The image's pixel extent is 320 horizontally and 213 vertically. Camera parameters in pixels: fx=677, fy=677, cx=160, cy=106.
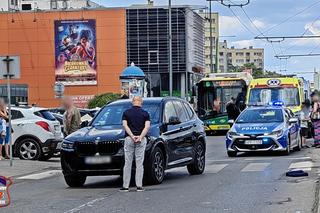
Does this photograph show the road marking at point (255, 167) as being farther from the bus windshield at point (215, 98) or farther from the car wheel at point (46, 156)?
the bus windshield at point (215, 98)

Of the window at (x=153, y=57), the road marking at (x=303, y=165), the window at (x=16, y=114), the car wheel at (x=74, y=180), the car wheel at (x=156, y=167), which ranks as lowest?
the road marking at (x=303, y=165)

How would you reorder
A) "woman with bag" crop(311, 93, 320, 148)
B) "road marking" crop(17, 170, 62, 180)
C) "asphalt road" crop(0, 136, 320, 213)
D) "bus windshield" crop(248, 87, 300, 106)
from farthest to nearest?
"bus windshield" crop(248, 87, 300, 106), "woman with bag" crop(311, 93, 320, 148), "road marking" crop(17, 170, 62, 180), "asphalt road" crop(0, 136, 320, 213)

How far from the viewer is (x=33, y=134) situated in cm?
1947

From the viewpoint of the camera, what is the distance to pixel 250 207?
10.0 meters

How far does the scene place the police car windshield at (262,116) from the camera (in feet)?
68.3

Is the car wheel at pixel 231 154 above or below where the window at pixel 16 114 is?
below

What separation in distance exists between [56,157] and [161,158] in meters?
9.84

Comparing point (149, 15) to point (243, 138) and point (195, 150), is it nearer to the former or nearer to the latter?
point (243, 138)

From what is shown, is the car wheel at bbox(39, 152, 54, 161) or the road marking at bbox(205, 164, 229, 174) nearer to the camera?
the road marking at bbox(205, 164, 229, 174)

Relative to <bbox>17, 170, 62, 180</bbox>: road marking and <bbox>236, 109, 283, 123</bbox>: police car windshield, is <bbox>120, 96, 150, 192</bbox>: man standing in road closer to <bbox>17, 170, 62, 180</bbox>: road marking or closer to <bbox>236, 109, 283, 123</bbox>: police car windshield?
<bbox>17, 170, 62, 180</bbox>: road marking

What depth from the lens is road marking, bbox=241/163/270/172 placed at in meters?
15.6

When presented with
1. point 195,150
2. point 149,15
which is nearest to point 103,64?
point 149,15

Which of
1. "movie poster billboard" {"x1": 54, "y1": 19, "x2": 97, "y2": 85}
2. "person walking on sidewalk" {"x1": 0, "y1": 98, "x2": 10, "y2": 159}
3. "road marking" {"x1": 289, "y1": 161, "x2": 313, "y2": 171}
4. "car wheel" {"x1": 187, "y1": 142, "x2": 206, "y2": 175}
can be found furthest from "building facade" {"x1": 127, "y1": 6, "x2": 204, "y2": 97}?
"car wheel" {"x1": 187, "y1": 142, "x2": 206, "y2": 175}

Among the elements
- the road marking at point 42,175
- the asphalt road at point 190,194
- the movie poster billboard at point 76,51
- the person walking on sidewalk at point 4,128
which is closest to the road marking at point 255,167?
the asphalt road at point 190,194
